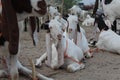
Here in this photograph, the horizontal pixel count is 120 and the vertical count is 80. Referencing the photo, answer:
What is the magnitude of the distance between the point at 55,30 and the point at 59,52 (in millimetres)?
263

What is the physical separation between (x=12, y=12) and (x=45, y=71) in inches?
67.2

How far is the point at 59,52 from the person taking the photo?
11.6 ft

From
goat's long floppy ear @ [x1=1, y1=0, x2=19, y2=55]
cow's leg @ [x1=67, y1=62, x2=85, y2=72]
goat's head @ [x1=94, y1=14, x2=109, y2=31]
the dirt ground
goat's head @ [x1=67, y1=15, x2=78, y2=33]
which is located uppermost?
goat's long floppy ear @ [x1=1, y1=0, x2=19, y2=55]

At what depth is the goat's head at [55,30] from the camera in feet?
11.1

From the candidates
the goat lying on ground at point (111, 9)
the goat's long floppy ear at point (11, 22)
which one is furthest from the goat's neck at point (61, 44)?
the goat lying on ground at point (111, 9)

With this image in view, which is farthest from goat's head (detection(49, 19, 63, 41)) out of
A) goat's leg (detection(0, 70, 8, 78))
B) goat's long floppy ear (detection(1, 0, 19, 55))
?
goat's long floppy ear (detection(1, 0, 19, 55))

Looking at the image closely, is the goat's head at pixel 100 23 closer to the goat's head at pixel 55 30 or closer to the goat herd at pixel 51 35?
the goat herd at pixel 51 35

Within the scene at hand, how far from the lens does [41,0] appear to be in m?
1.94

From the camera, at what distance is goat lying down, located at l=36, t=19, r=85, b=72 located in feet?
11.3

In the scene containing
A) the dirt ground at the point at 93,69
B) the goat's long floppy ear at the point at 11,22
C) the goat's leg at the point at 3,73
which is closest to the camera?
the goat's long floppy ear at the point at 11,22

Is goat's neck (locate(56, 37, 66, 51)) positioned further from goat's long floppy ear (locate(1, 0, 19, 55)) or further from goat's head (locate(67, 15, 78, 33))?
goat's long floppy ear (locate(1, 0, 19, 55))

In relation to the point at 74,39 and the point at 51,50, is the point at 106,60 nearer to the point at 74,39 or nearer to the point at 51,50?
the point at 74,39

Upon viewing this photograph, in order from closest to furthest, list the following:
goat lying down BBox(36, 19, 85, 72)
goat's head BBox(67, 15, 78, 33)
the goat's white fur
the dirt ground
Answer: the dirt ground
goat lying down BBox(36, 19, 85, 72)
goat's head BBox(67, 15, 78, 33)
the goat's white fur

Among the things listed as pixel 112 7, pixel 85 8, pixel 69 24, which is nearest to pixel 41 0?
pixel 69 24
